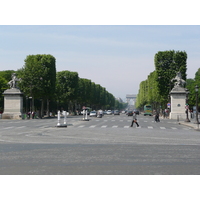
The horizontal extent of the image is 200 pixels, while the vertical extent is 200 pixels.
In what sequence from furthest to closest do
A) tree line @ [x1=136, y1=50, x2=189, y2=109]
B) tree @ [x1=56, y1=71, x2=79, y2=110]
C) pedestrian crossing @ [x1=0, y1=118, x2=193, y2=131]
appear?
tree @ [x1=56, y1=71, x2=79, y2=110] < tree line @ [x1=136, y1=50, x2=189, y2=109] < pedestrian crossing @ [x1=0, y1=118, x2=193, y2=131]

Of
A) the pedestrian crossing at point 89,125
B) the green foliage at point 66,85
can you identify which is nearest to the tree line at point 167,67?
the pedestrian crossing at point 89,125

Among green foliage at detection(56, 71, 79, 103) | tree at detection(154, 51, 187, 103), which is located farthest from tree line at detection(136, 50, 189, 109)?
green foliage at detection(56, 71, 79, 103)

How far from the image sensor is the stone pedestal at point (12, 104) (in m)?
67.9

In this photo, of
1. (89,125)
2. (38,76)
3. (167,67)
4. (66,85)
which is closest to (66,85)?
(66,85)

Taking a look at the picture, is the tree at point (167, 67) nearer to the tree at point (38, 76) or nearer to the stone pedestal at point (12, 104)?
the tree at point (38, 76)

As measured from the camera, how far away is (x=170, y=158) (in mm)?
13031

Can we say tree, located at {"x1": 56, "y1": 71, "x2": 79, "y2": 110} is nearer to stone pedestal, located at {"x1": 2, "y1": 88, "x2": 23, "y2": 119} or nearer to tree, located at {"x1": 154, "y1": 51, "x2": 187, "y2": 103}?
tree, located at {"x1": 154, "y1": 51, "x2": 187, "y2": 103}

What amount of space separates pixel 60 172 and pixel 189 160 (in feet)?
16.0

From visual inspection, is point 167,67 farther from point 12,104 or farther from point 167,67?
point 12,104

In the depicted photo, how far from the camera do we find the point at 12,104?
6794 centimetres

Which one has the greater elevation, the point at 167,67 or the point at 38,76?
the point at 167,67

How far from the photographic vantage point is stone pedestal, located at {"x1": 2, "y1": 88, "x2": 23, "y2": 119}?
67.9 m
